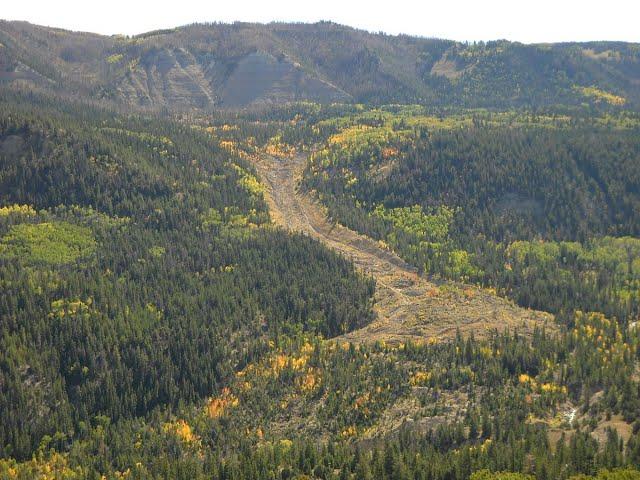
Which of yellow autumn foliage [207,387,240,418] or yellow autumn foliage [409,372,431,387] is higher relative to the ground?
yellow autumn foliage [409,372,431,387]

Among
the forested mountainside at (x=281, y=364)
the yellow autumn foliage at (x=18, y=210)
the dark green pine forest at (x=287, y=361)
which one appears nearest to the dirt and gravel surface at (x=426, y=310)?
the dark green pine forest at (x=287, y=361)

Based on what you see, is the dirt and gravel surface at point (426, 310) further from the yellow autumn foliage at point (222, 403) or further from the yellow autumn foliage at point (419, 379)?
the yellow autumn foliage at point (222, 403)

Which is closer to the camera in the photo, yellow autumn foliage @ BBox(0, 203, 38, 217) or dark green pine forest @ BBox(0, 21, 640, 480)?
dark green pine forest @ BBox(0, 21, 640, 480)

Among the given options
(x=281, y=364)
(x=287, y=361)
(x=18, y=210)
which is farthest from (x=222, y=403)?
(x=18, y=210)

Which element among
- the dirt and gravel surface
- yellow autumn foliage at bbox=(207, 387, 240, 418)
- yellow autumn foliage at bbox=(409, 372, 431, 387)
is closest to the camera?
yellow autumn foliage at bbox=(207, 387, 240, 418)

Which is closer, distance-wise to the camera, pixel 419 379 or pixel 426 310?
pixel 419 379

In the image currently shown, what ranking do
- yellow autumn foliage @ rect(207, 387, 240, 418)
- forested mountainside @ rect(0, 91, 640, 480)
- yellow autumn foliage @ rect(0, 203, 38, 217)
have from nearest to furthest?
forested mountainside @ rect(0, 91, 640, 480) → yellow autumn foliage @ rect(207, 387, 240, 418) → yellow autumn foliage @ rect(0, 203, 38, 217)

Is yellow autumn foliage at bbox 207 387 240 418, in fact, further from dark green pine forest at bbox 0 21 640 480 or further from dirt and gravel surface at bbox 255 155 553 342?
dirt and gravel surface at bbox 255 155 553 342

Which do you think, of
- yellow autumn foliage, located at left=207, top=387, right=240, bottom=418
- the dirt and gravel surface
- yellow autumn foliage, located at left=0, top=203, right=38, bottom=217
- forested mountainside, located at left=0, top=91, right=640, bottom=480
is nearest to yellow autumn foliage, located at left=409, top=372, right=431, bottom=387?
forested mountainside, located at left=0, top=91, right=640, bottom=480

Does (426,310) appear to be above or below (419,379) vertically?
above

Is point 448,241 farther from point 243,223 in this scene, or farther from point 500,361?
point 500,361

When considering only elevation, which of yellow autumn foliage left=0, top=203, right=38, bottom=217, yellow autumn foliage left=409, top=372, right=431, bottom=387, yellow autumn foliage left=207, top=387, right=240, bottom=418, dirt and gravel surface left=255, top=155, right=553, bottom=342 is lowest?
yellow autumn foliage left=207, top=387, right=240, bottom=418

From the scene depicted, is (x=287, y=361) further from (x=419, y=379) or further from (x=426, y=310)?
(x=426, y=310)
